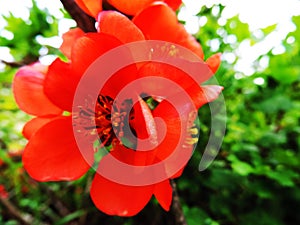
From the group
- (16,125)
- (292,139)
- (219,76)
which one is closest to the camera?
(219,76)

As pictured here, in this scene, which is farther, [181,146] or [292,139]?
[292,139]

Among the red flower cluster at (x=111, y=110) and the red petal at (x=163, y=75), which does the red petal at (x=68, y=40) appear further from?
the red petal at (x=163, y=75)

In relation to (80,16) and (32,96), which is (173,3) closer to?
(80,16)

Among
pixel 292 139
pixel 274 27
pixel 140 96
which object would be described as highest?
pixel 140 96

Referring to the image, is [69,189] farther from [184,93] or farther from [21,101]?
[184,93]

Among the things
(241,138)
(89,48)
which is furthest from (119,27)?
(241,138)

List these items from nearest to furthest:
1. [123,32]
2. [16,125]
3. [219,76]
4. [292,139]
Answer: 1. [123,32]
2. [219,76]
3. [292,139]
4. [16,125]

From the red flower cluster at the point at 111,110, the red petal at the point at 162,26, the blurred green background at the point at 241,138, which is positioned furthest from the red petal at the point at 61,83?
the blurred green background at the point at 241,138

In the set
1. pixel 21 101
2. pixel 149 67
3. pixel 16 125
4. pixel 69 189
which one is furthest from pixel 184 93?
pixel 16 125
